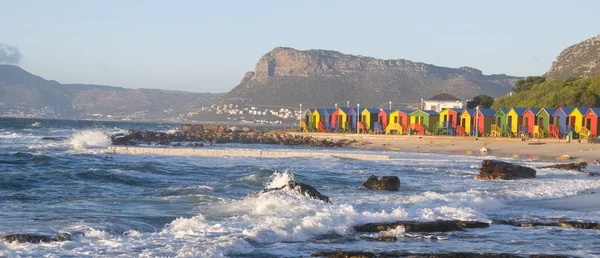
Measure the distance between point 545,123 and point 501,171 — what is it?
28136 mm

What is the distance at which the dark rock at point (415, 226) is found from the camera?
1295 cm

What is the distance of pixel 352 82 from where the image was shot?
6747 inches

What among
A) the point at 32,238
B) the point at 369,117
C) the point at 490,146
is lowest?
the point at 490,146

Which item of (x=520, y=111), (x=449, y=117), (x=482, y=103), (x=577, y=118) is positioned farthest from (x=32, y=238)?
(x=482, y=103)

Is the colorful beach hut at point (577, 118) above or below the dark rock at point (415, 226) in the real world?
above

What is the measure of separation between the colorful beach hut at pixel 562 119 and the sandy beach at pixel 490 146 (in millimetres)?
2744

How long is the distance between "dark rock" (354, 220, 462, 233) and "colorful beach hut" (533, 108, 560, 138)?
38841mm

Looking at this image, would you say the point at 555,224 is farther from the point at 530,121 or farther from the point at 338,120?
the point at 338,120

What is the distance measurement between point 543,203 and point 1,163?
1945 cm

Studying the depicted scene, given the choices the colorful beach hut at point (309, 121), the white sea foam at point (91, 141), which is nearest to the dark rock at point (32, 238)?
the white sea foam at point (91, 141)

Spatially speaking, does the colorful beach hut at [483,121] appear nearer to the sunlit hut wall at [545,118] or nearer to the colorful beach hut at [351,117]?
the sunlit hut wall at [545,118]

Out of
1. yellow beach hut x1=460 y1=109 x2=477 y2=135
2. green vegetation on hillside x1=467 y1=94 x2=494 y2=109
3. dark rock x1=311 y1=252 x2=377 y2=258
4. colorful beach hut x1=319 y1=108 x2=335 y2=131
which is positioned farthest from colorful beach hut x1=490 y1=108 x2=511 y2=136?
dark rock x1=311 y1=252 x2=377 y2=258

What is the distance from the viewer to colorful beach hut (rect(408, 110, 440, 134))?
196ft

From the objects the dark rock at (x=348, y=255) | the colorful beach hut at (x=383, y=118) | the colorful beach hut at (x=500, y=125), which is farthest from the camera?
the colorful beach hut at (x=383, y=118)
